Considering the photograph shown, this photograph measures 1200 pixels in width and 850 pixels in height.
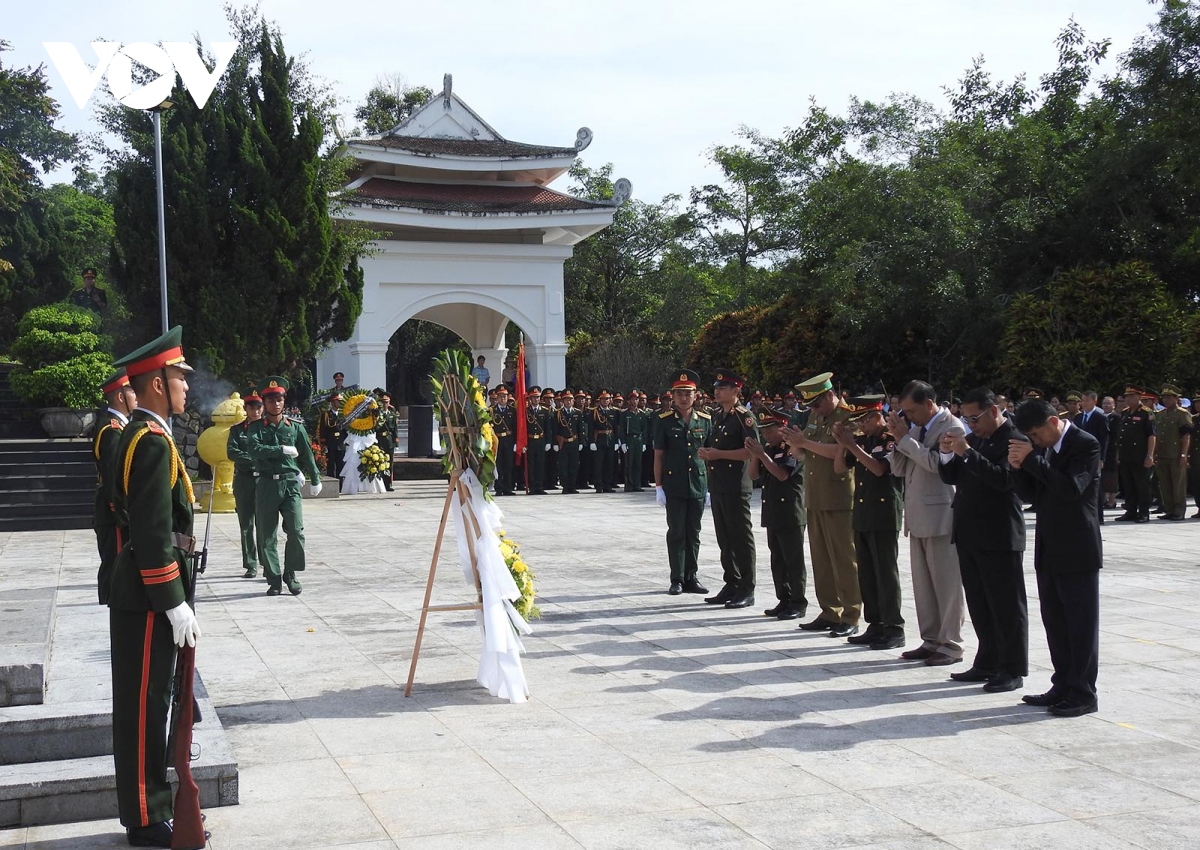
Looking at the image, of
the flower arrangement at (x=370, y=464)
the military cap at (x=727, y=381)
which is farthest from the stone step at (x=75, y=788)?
the flower arrangement at (x=370, y=464)

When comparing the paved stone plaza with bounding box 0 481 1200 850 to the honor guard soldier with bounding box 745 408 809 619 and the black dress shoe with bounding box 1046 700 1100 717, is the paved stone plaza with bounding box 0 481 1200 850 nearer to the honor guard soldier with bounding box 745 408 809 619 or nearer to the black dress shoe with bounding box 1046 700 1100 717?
the black dress shoe with bounding box 1046 700 1100 717

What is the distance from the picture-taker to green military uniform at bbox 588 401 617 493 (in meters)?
22.4

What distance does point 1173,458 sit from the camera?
16.5m

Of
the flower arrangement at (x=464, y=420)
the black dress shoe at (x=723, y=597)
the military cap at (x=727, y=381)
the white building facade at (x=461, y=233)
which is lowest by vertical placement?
the black dress shoe at (x=723, y=597)

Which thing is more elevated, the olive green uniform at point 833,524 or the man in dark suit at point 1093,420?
the man in dark suit at point 1093,420

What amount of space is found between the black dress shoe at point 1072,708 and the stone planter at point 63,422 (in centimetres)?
1739

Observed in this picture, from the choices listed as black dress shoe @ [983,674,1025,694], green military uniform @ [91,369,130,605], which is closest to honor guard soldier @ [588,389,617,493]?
black dress shoe @ [983,674,1025,694]

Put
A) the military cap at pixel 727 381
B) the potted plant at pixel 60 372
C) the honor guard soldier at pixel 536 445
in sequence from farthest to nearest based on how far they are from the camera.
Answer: the honor guard soldier at pixel 536 445, the potted plant at pixel 60 372, the military cap at pixel 727 381

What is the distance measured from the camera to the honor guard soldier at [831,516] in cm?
841

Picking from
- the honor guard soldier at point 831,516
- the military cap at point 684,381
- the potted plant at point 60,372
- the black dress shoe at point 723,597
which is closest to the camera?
the honor guard soldier at point 831,516

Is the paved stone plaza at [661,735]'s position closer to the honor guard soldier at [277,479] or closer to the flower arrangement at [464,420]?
the honor guard soldier at [277,479]

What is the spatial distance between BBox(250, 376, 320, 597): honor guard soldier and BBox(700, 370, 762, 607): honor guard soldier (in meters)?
3.63

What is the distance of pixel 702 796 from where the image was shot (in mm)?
5000

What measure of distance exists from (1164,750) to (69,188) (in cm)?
4575
